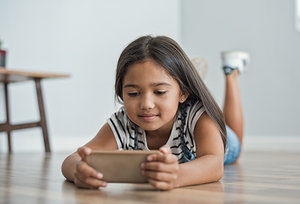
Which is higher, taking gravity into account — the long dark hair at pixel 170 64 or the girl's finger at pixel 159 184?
the long dark hair at pixel 170 64

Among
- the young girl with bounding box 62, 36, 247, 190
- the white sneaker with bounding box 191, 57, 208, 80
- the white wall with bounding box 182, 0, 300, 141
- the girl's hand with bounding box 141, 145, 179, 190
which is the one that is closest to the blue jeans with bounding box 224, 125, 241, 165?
the white sneaker with bounding box 191, 57, 208, 80

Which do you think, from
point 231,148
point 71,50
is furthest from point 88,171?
point 71,50

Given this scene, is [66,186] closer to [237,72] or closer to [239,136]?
[239,136]

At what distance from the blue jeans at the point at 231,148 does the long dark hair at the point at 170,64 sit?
1.47 feet

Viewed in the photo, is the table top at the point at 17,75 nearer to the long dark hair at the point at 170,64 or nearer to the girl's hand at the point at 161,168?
the long dark hair at the point at 170,64

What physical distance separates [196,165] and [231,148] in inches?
27.1

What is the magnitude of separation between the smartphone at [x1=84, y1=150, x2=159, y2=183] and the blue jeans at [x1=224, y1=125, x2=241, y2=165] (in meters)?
0.77

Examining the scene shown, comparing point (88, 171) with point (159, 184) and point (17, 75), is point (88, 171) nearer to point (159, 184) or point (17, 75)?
point (159, 184)

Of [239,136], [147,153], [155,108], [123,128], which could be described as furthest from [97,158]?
[239,136]

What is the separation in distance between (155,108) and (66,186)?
25cm

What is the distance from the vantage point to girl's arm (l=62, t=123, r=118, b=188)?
2.64ft

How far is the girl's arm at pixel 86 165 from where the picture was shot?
2.64 feet

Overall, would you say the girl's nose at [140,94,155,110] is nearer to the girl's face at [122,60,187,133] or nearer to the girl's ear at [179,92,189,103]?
the girl's face at [122,60,187,133]

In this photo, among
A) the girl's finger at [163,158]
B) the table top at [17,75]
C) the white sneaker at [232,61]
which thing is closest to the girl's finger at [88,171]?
the girl's finger at [163,158]
